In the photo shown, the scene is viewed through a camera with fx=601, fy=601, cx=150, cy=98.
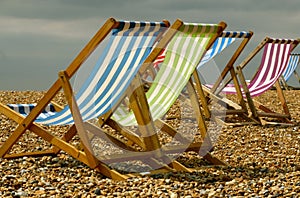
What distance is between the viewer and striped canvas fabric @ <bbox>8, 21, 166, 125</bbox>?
485cm

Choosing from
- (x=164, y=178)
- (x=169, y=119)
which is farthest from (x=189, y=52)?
(x=169, y=119)

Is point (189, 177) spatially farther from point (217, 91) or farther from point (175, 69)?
point (217, 91)

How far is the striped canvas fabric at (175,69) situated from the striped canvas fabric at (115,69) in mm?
448

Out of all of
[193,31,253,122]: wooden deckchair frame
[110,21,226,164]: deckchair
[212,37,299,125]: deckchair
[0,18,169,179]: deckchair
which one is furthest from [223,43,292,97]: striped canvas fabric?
[0,18,169,179]: deckchair

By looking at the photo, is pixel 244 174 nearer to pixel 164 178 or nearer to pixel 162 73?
pixel 164 178

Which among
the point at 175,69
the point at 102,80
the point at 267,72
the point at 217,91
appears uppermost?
the point at 267,72

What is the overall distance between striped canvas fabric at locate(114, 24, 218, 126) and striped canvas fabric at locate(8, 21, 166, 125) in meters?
0.45

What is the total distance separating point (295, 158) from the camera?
6258 mm

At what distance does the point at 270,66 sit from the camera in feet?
28.6

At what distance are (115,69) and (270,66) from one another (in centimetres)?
427

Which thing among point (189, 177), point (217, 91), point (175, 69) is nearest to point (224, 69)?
point (217, 91)

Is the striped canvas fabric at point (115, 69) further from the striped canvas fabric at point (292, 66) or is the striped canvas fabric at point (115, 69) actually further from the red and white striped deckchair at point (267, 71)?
the striped canvas fabric at point (292, 66)

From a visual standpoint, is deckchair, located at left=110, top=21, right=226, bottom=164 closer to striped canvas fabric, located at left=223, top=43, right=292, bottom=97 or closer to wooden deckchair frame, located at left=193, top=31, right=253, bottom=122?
wooden deckchair frame, located at left=193, top=31, right=253, bottom=122

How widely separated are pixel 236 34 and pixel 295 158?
1.80 meters
